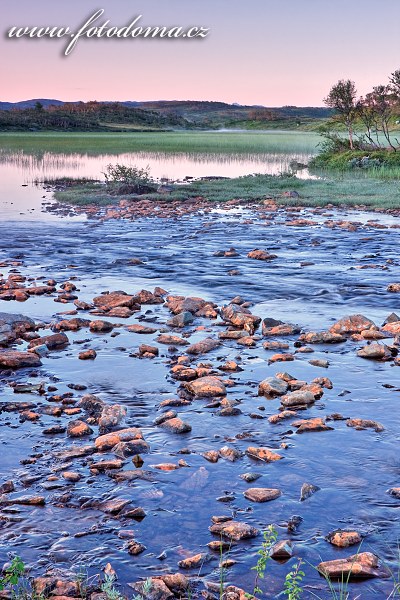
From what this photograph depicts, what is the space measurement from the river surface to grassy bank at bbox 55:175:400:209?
10.3 metres

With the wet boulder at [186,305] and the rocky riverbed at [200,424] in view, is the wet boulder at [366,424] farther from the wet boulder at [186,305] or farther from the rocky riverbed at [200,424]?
the wet boulder at [186,305]

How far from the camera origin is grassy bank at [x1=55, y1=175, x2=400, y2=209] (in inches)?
972

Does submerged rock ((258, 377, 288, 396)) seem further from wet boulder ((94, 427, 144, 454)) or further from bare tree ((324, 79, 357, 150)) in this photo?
bare tree ((324, 79, 357, 150))

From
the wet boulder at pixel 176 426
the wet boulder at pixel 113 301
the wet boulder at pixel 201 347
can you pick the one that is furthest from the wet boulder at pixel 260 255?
the wet boulder at pixel 176 426

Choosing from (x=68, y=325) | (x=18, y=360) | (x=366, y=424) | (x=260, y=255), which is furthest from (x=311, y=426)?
(x=260, y=255)

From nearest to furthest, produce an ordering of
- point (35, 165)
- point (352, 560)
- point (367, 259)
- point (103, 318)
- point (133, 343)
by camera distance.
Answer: point (352, 560) → point (133, 343) → point (103, 318) → point (367, 259) → point (35, 165)

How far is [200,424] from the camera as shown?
6809 mm

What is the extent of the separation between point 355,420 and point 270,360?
2016 millimetres

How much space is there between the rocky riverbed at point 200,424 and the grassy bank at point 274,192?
10.9m

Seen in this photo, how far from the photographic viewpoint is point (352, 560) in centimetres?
460

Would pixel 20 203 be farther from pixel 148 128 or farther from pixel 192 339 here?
pixel 148 128

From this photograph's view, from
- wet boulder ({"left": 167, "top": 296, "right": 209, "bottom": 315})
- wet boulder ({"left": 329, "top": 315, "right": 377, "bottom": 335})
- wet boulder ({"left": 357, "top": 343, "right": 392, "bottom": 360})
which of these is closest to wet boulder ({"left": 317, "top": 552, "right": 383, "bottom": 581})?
wet boulder ({"left": 357, "top": 343, "right": 392, "bottom": 360})

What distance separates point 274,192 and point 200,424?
21.5 metres

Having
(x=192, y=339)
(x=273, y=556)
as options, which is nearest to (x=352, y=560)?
(x=273, y=556)
